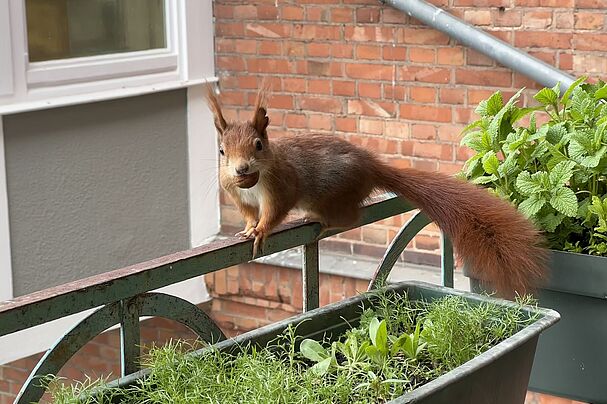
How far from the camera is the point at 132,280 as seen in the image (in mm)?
1199

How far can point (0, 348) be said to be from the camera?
338cm

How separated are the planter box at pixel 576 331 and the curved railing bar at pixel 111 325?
0.50 meters

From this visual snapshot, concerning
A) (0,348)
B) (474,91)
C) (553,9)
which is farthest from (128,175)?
(553,9)

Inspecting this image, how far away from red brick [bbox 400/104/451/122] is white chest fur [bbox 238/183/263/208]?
175 centimetres

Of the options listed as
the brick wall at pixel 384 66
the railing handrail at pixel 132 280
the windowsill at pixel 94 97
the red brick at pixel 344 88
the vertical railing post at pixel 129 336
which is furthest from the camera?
the red brick at pixel 344 88

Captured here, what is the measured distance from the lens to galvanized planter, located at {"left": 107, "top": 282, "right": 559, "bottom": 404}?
43.9 inches

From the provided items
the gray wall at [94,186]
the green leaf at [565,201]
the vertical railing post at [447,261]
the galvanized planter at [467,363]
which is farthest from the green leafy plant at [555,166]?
the gray wall at [94,186]

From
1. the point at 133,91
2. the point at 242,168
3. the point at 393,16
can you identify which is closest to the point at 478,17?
the point at 393,16

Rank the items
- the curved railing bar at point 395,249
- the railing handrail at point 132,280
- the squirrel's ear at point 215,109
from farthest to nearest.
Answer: the curved railing bar at point 395,249 < the squirrel's ear at point 215,109 < the railing handrail at point 132,280

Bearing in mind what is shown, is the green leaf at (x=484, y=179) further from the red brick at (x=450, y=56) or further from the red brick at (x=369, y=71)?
the red brick at (x=369, y=71)

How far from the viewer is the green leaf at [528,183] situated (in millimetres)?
1571

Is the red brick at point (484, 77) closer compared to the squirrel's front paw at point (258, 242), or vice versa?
the squirrel's front paw at point (258, 242)

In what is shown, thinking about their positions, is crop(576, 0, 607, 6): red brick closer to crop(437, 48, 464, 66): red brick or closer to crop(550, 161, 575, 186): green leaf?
crop(437, 48, 464, 66): red brick

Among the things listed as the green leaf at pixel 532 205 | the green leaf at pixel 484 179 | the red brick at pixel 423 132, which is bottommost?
the red brick at pixel 423 132
